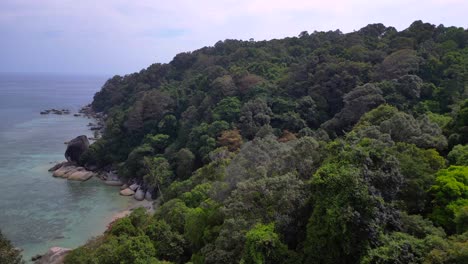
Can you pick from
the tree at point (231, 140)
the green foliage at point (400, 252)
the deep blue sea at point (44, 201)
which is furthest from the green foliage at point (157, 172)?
the green foliage at point (400, 252)

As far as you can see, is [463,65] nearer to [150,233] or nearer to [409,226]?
[409,226]

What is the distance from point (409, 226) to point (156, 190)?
19968 mm

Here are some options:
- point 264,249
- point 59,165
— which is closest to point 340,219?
point 264,249

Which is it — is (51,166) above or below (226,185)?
below

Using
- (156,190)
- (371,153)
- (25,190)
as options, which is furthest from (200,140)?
(371,153)

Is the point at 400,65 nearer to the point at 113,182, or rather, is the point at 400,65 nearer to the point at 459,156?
the point at 459,156

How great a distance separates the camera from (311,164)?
13.2 metres

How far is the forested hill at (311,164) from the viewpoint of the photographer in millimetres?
9922

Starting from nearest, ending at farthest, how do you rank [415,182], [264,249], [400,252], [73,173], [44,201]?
[400,252]
[264,249]
[415,182]
[44,201]
[73,173]

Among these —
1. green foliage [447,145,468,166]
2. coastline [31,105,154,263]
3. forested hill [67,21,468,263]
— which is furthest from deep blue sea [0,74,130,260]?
green foliage [447,145,468,166]

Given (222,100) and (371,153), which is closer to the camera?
(371,153)

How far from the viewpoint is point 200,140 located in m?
28.2

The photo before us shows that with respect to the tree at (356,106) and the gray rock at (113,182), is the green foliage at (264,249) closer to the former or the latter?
the tree at (356,106)

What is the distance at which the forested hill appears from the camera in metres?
9.92
